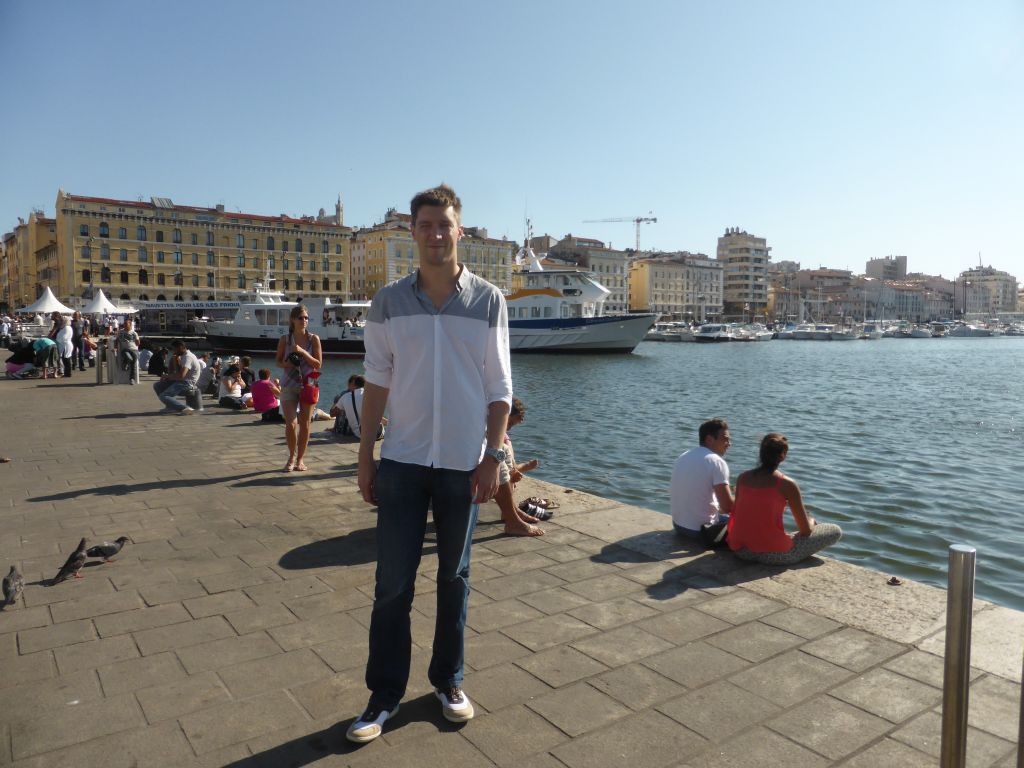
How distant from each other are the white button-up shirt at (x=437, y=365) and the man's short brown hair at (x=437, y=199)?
249 millimetres

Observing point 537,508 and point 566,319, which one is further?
point 566,319

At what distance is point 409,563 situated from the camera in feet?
8.88

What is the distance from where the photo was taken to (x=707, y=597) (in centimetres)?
410

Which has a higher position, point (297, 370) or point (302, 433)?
point (297, 370)

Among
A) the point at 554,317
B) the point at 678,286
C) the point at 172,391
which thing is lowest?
the point at 172,391

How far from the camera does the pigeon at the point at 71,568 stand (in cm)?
428

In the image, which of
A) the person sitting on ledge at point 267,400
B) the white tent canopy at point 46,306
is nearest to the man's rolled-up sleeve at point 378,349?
the person sitting on ledge at point 267,400

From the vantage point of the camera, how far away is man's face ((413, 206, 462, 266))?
8.72 feet

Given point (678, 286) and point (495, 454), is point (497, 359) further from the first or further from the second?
point (678, 286)

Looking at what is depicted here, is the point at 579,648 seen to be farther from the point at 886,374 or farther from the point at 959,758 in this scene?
the point at 886,374

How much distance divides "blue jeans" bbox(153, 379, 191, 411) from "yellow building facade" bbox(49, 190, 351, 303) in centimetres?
6005

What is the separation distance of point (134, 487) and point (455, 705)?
16.8 feet

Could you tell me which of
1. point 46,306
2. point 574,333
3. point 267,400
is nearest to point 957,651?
point 267,400

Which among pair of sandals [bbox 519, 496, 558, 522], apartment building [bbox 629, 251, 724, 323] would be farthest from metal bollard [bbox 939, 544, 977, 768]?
apartment building [bbox 629, 251, 724, 323]
